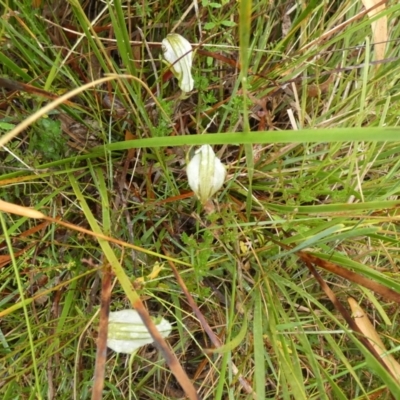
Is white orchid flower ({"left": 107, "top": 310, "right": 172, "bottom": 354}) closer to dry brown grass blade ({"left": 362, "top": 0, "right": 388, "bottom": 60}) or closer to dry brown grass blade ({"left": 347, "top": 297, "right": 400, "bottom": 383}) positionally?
dry brown grass blade ({"left": 347, "top": 297, "right": 400, "bottom": 383})

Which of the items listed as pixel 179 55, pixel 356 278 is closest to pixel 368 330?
pixel 356 278

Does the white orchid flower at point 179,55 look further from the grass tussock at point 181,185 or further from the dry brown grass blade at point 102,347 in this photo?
the dry brown grass blade at point 102,347

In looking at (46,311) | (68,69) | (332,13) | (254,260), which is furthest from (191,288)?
(332,13)

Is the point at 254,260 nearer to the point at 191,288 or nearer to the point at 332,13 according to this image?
the point at 191,288

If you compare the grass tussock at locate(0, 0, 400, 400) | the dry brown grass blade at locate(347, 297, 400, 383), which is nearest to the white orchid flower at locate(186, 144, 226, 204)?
the grass tussock at locate(0, 0, 400, 400)

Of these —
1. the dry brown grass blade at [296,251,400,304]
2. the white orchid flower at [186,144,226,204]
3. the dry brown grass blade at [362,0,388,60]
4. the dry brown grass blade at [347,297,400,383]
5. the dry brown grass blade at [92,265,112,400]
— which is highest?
the dry brown grass blade at [362,0,388,60]
